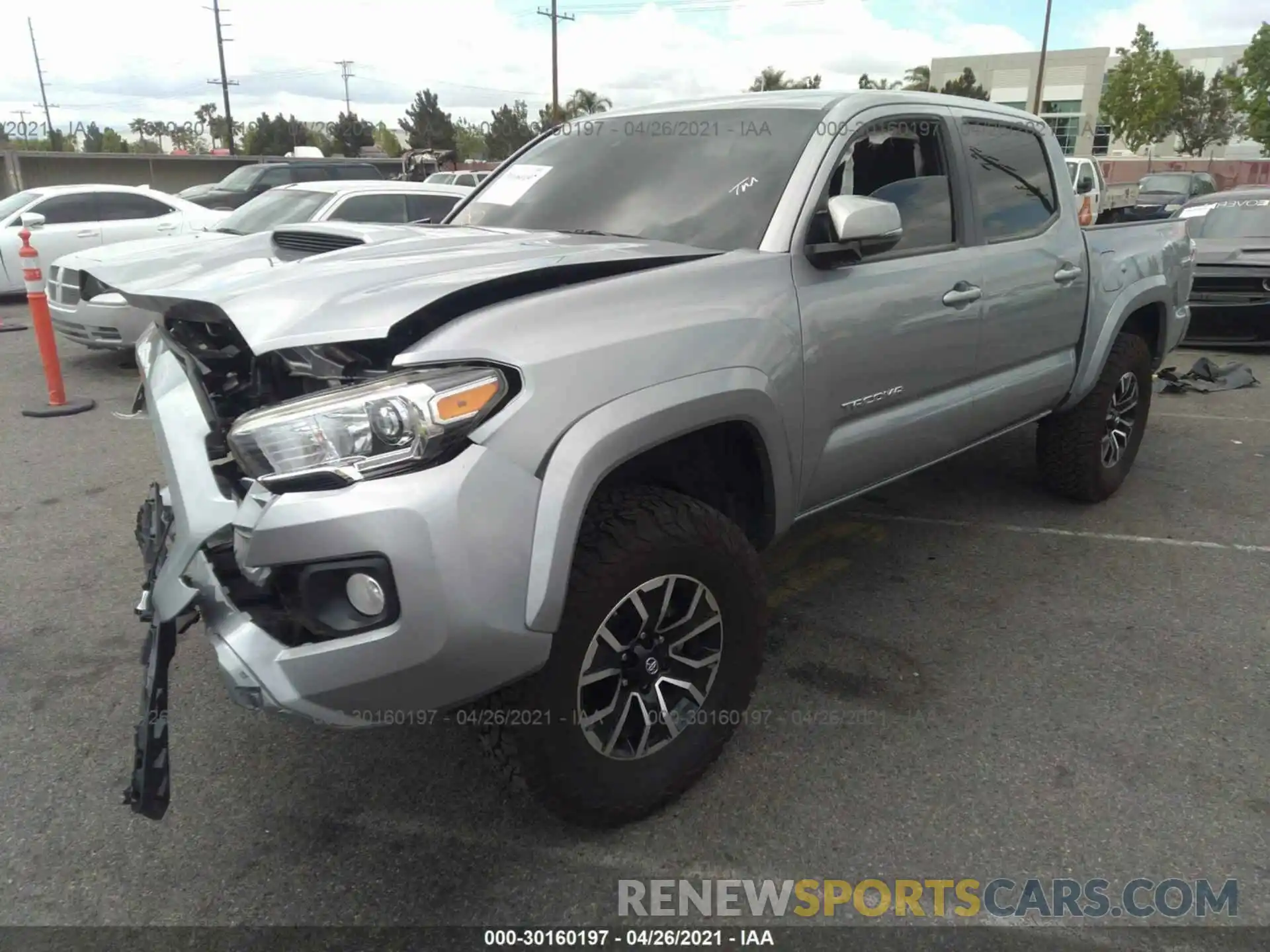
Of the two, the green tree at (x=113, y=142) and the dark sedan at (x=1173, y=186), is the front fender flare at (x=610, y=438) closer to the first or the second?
the dark sedan at (x=1173, y=186)

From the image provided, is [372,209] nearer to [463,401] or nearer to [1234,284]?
[463,401]

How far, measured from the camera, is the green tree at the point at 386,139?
75.6 metres

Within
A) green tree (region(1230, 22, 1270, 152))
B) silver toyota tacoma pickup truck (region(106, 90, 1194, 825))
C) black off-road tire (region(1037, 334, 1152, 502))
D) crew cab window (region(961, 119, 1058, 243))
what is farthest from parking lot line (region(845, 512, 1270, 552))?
green tree (region(1230, 22, 1270, 152))

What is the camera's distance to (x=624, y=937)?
7.08ft

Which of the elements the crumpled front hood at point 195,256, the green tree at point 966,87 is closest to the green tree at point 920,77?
the green tree at point 966,87

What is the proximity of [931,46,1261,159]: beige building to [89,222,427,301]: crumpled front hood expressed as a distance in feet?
188

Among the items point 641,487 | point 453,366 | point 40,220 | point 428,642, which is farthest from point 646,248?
point 40,220

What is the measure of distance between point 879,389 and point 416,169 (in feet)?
64.7

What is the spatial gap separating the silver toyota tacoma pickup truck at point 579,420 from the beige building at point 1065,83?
58807 mm

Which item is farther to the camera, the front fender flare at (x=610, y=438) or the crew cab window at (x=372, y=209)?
the crew cab window at (x=372, y=209)

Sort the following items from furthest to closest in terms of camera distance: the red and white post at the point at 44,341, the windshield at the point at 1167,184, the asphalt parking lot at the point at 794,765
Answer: the windshield at the point at 1167,184, the red and white post at the point at 44,341, the asphalt parking lot at the point at 794,765

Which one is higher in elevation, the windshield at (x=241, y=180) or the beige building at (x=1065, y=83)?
the beige building at (x=1065, y=83)

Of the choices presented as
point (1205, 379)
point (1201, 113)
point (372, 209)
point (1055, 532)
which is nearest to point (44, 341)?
point (372, 209)

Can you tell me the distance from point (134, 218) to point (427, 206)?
4741 millimetres
